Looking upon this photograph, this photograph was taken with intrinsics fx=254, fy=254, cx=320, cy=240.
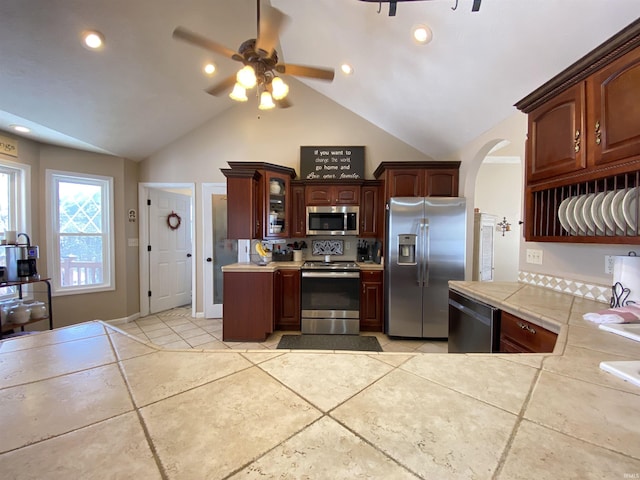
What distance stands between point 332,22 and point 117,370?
119 inches

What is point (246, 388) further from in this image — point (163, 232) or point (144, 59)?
point (163, 232)

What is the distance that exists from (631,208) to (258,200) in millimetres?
3234

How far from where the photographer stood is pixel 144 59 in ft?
8.21

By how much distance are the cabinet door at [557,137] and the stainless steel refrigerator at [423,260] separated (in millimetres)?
1218

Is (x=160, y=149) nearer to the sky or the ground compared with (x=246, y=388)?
nearer to the sky

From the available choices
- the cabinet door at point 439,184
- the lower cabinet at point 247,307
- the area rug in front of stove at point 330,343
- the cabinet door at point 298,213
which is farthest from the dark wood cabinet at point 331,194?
the area rug in front of stove at point 330,343

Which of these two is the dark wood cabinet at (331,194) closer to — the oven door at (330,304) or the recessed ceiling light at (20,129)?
the oven door at (330,304)

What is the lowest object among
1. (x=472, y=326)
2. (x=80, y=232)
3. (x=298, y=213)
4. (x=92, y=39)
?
(x=472, y=326)

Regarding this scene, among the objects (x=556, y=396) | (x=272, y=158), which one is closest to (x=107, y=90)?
(x=272, y=158)

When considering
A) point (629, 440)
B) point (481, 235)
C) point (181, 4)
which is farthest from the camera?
point (481, 235)

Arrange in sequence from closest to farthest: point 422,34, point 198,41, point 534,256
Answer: point 198,41 < point 422,34 < point 534,256

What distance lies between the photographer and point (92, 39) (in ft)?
7.06

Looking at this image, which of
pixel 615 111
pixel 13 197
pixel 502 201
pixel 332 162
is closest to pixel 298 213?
pixel 332 162

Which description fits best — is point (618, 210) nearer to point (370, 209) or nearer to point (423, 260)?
point (423, 260)
